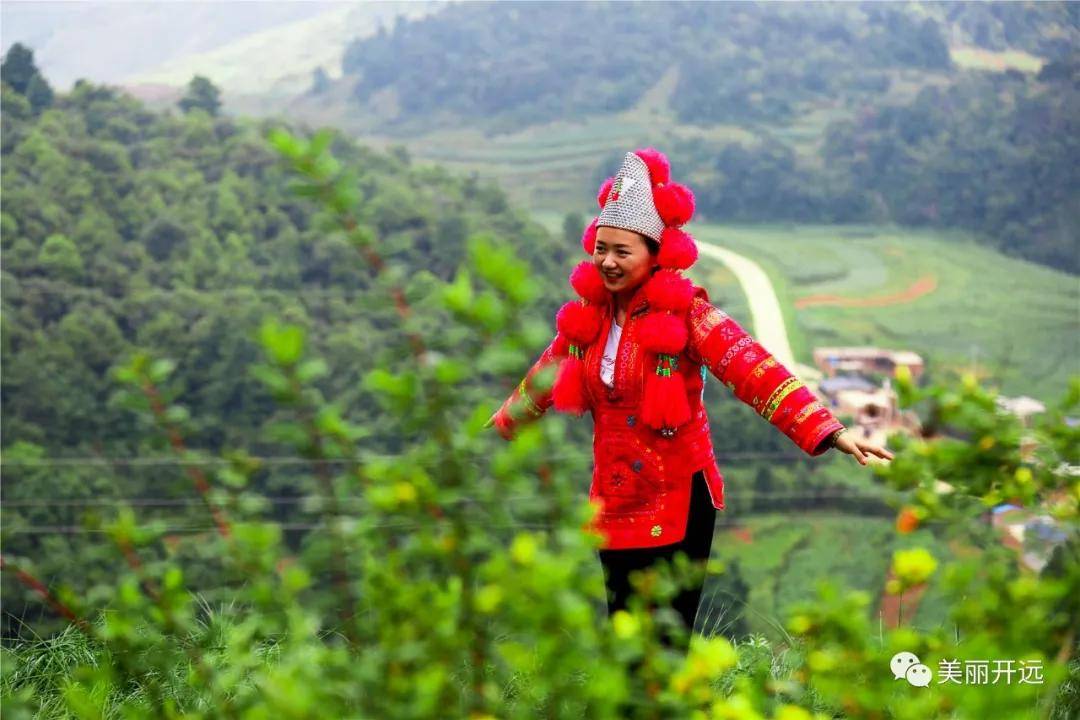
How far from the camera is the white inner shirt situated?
2652 millimetres

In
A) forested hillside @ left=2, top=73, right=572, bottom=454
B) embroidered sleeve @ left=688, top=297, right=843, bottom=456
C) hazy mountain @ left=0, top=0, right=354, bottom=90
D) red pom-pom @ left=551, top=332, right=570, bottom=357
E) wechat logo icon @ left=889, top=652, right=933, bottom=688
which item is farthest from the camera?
hazy mountain @ left=0, top=0, right=354, bottom=90

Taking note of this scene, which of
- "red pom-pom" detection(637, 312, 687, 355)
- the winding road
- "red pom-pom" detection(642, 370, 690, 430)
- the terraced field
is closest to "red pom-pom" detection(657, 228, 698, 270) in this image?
"red pom-pom" detection(637, 312, 687, 355)

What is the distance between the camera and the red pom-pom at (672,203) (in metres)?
2.63

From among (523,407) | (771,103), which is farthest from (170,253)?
(523,407)

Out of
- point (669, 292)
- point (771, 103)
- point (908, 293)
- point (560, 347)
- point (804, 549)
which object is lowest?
point (804, 549)

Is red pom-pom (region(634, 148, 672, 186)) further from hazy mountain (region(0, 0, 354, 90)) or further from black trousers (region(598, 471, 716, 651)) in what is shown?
hazy mountain (region(0, 0, 354, 90))

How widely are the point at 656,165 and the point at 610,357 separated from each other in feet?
1.38

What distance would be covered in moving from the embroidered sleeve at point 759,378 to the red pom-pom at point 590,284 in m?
0.20

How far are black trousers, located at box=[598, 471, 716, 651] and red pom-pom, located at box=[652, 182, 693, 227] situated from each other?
0.54 metres

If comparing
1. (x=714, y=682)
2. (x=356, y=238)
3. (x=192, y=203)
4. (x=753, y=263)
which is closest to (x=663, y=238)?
(x=714, y=682)

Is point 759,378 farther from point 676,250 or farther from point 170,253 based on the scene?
point 170,253

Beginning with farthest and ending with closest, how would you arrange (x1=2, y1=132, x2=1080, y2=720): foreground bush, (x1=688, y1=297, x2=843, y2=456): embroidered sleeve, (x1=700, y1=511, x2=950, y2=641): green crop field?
(x1=700, y1=511, x2=950, y2=641): green crop field, (x1=688, y1=297, x2=843, y2=456): embroidered sleeve, (x1=2, y1=132, x2=1080, y2=720): foreground bush

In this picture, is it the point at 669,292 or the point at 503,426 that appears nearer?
the point at 669,292

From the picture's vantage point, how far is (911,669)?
1.83 meters
